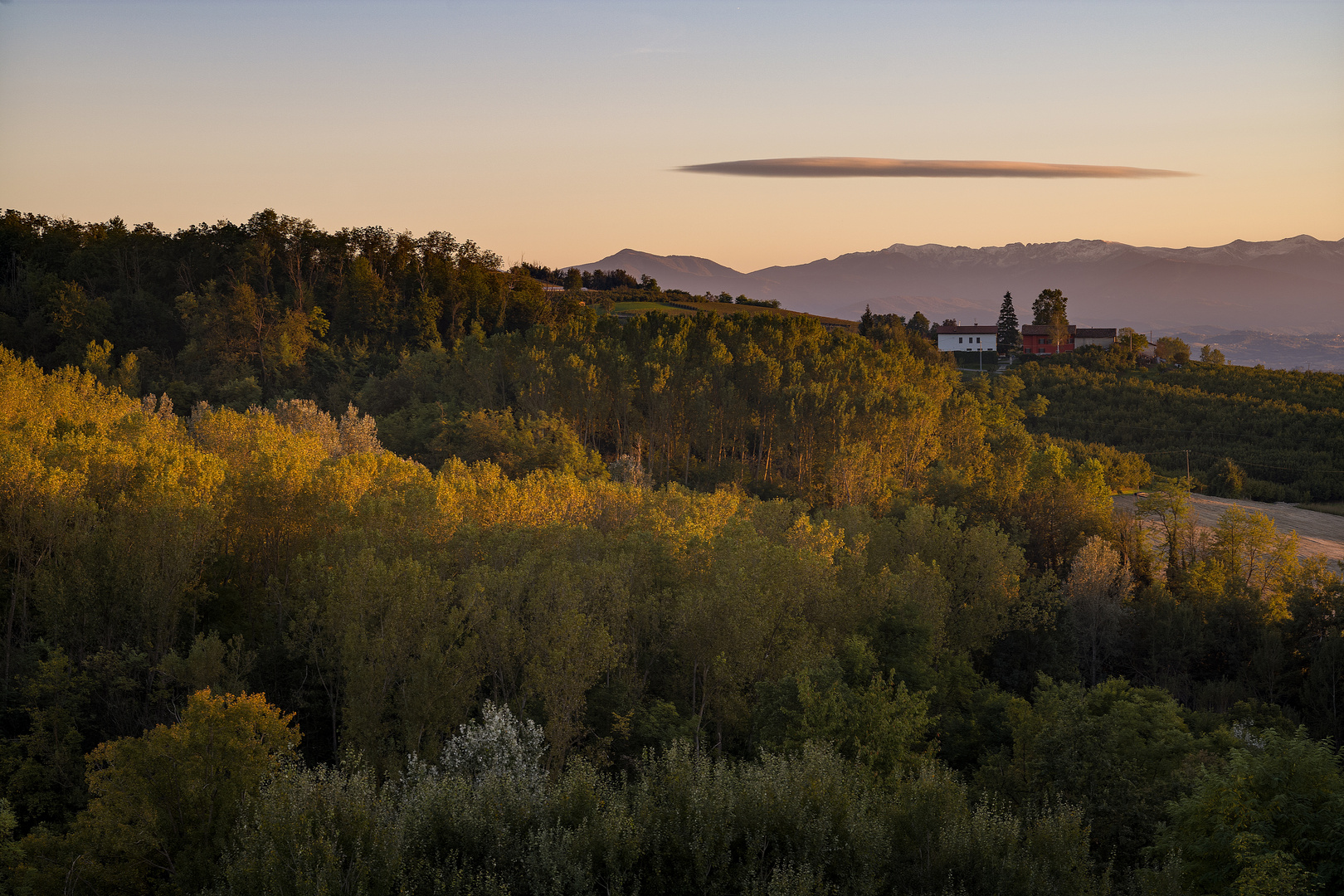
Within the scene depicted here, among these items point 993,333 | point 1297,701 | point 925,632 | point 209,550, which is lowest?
point 1297,701

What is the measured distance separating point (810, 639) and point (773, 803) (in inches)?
748

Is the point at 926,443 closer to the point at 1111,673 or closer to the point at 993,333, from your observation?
the point at 1111,673

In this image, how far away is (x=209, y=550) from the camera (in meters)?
40.9

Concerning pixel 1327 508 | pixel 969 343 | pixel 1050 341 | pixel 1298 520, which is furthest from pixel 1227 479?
pixel 969 343

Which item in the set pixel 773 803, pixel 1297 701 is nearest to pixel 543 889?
pixel 773 803

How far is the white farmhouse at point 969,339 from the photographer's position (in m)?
186

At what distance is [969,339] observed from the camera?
7372 inches

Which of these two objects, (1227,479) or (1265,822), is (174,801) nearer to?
(1265,822)

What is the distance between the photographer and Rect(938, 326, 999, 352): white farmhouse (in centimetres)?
18562

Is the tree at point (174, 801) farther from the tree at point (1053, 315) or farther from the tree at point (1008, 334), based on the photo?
the tree at point (1008, 334)

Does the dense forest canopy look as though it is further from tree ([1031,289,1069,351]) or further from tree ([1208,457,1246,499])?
tree ([1031,289,1069,351])

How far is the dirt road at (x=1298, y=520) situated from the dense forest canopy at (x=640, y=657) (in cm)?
1706

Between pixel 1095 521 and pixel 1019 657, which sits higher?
pixel 1095 521

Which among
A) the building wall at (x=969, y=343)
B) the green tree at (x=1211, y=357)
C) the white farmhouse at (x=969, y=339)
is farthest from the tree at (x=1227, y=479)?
the building wall at (x=969, y=343)
